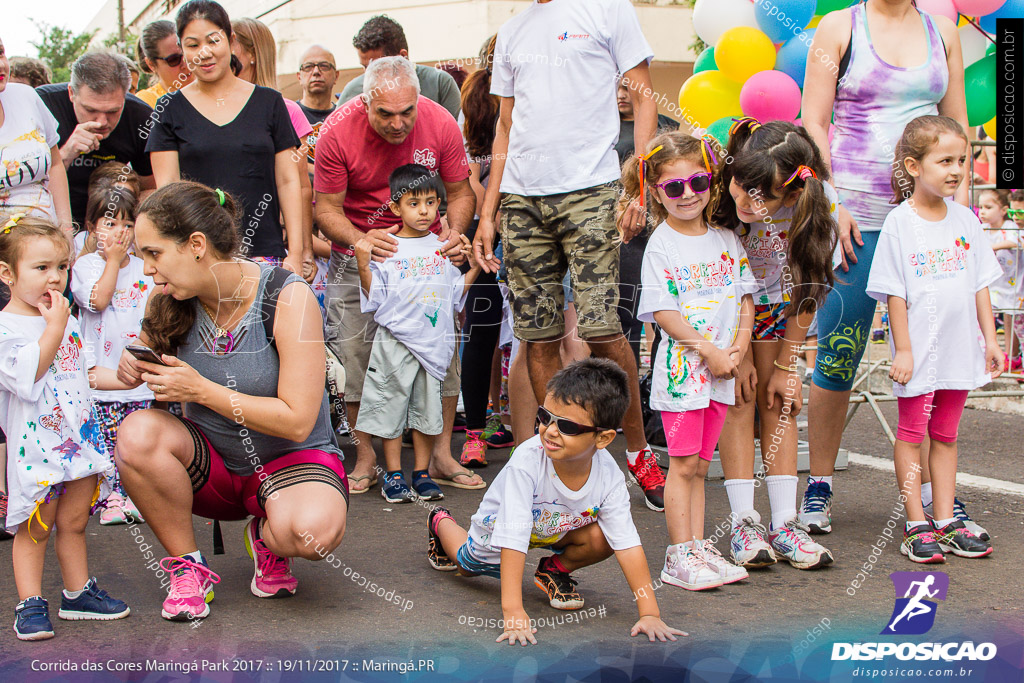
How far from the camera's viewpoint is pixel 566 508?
117 inches

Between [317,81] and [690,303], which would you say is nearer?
[690,303]

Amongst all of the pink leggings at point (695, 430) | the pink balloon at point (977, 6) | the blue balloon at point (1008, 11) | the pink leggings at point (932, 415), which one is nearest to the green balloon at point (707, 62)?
the pink balloon at point (977, 6)

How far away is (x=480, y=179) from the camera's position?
5.61m

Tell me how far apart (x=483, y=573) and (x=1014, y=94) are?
3828mm

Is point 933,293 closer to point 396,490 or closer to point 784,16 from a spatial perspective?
point 784,16

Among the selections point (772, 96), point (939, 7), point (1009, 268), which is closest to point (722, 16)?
point (772, 96)

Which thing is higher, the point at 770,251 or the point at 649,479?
the point at 770,251

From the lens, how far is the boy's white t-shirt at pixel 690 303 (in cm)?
338

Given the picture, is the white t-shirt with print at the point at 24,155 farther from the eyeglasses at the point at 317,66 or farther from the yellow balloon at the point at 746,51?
the yellow balloon at the point at 746,51

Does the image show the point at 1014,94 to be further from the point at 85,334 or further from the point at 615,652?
the point at 85,334

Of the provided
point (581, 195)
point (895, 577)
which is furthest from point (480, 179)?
point (895, 577)

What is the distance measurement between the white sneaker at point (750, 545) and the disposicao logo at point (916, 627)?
1.37 feet

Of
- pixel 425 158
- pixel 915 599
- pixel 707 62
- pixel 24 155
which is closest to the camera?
pixel 915 599

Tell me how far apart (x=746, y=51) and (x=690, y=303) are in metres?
2.28
